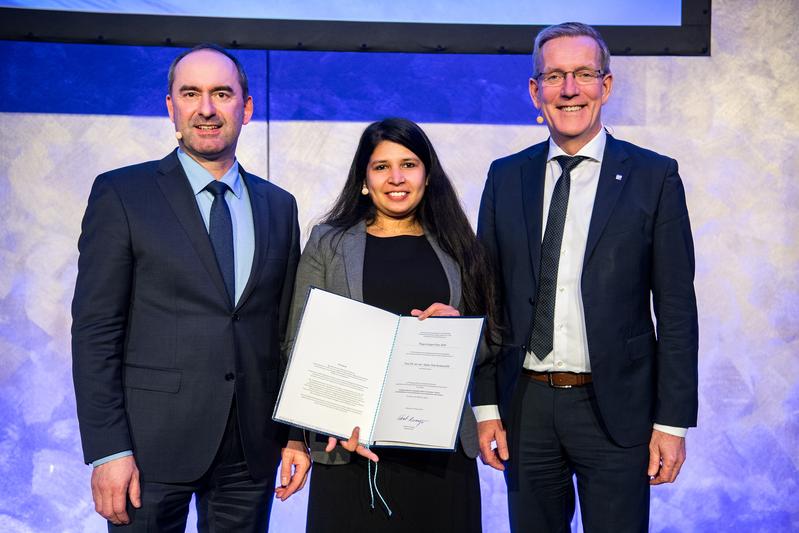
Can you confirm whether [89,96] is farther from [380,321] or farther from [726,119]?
[726,119]

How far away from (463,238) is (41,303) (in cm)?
191

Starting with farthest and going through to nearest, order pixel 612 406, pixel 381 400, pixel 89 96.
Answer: pixel 89 96
pixel 612 406
pixel 381 400

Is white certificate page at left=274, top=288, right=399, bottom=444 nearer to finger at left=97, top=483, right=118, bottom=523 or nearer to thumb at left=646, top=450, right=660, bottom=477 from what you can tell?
finger at left=97, top=483, right=118, bottom=523

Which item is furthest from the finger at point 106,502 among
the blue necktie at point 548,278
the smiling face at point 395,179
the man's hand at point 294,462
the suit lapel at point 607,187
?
the suit lapel at point 607,187

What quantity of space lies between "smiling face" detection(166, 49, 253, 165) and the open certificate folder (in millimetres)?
500

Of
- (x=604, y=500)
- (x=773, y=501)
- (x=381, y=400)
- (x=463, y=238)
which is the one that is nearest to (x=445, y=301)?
(x=463, y=238)

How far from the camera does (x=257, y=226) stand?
2.17 metres

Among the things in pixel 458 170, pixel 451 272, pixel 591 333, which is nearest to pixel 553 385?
pixel 591 333

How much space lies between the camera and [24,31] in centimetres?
312

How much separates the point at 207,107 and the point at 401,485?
1.08 meters

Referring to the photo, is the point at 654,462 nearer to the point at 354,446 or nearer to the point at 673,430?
the point at 673,430

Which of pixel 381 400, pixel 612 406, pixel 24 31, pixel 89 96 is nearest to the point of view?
pixel 381 400

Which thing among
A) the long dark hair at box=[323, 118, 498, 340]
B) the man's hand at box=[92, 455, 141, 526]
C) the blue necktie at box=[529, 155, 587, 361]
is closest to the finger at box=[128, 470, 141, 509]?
the man's hand at box=[92, 455, 141, 526]

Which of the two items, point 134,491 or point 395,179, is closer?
point 134,491
